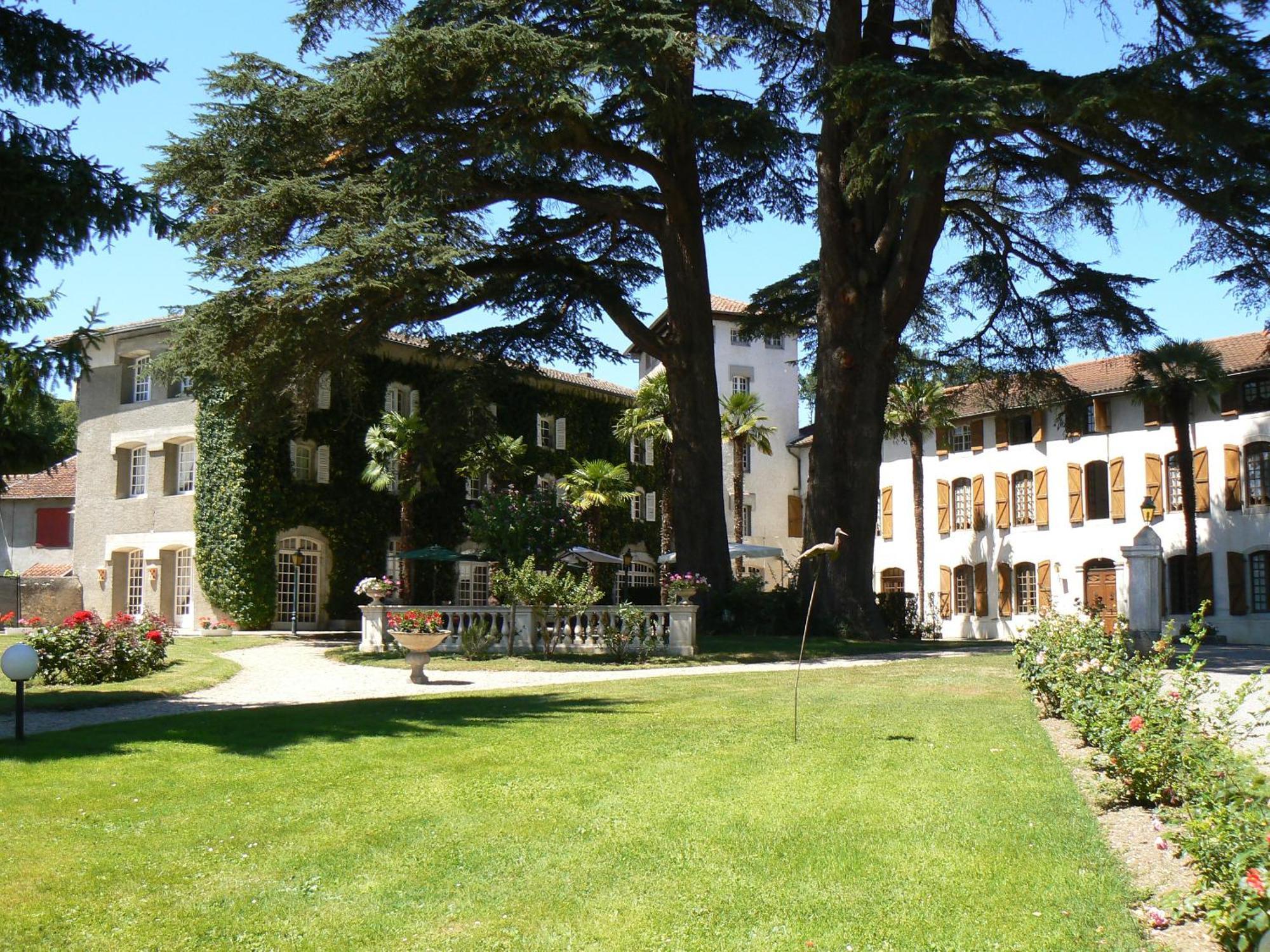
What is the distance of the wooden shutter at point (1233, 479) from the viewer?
31.3 m

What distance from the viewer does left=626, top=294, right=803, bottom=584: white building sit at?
4728 cm

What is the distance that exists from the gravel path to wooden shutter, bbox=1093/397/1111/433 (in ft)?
57.1

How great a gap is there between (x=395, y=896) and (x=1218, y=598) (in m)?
31.1

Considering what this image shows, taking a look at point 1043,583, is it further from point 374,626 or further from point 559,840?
point 559,840

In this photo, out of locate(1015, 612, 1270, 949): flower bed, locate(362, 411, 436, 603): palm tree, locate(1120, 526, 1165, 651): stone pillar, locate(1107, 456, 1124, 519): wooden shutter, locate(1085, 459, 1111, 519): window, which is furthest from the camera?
locate(1085, 459, 1111, 519): window

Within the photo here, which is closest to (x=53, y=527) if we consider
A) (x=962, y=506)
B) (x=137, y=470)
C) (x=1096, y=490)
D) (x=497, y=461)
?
(x=137, y=470)

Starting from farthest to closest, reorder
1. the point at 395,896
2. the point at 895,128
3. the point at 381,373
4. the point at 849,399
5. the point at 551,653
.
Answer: the point at 381,373 < the point at 849,399 < the point at 551,653 < the point at 895,128 < the point at 395,896

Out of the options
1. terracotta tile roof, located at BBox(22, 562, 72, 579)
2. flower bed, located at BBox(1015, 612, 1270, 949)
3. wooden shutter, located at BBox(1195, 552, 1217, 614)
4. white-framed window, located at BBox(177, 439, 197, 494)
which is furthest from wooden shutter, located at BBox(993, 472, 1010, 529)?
terracotta tile roof, located at BBox(22, 562, 72, 579)

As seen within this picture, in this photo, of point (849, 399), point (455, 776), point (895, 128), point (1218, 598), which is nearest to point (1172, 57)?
point (895, 128)

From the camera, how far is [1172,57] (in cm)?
1595

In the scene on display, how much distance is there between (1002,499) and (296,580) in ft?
72.9

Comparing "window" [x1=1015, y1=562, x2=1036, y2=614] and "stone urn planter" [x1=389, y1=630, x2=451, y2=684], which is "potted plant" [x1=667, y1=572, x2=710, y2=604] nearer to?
"stone urn planter" [x1=389, y1=630, x2=451, y2=684]

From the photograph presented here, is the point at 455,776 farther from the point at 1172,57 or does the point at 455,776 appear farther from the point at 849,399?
the point at 849,399

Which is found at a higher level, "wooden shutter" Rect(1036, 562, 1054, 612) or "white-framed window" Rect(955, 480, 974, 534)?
"white-framed window" Rect(955, 480, 974, 534)
